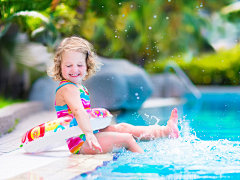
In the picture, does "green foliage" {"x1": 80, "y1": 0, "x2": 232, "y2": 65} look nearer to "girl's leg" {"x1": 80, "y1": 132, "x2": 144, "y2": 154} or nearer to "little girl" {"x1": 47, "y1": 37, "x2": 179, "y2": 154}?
"little girl" {"x1": 47, "y1": 37, "x2": 179, "y2": 154}

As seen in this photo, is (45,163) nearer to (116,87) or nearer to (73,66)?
(73,66)

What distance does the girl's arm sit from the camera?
2938 millimetres

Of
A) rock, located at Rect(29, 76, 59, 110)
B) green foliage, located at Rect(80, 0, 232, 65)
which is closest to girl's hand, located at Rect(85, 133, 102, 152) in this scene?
rock, located at Rect(29, 76, 59, 110)

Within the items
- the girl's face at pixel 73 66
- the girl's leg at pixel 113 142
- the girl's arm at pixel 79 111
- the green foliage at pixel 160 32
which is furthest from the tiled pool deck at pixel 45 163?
the green foliage at pixel 160 32

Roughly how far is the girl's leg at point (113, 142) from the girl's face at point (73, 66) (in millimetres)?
636

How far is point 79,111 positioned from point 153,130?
0.96 metres

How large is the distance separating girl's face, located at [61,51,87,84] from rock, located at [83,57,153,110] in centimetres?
461

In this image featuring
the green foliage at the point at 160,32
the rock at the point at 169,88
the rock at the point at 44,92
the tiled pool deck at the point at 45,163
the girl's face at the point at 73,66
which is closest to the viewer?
the tiled pool deck at the point at 45,163

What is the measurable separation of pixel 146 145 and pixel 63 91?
1.11m

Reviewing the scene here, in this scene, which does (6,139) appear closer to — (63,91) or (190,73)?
(63,91)

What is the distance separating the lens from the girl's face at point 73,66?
3.19m

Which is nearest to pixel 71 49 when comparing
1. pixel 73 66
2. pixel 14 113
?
pixel 73 66

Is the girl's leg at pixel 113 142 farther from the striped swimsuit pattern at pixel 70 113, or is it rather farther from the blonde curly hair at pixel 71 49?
the blonde curly hair at pixel 71 49

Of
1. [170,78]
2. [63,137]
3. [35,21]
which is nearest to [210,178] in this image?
[63,137]
